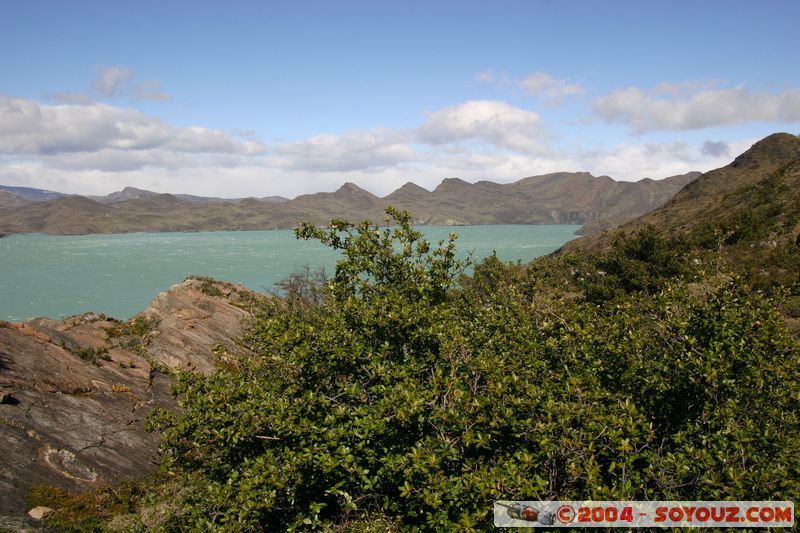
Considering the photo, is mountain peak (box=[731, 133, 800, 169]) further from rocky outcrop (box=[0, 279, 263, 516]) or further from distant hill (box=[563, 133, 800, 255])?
rocky outcrop (box=[0, 279, 263, 516])

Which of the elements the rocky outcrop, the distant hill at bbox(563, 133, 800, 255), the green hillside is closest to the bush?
the green hillside

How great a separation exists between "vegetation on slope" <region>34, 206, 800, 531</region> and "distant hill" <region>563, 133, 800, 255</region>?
1897 centimetres

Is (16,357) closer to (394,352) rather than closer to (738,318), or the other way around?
(394,352)

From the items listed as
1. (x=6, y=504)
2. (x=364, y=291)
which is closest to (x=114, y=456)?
(x=6, y=504)

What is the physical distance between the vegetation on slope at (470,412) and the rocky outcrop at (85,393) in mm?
3785

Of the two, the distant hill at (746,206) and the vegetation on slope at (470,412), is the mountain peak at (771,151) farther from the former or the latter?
the vegetation on slope at (470,412)

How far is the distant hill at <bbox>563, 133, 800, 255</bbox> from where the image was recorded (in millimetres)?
55031

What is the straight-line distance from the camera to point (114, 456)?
22.7 meters

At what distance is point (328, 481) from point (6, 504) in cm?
1276

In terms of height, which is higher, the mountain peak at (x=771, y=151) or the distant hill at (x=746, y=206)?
the mountain peak at (x=771, y=151)

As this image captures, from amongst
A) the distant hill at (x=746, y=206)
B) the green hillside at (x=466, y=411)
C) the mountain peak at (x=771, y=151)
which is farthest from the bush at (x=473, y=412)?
the mountain peak at (x=771, y=151)

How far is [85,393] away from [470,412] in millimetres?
25090

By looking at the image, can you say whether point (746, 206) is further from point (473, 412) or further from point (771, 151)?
point (473, 412)

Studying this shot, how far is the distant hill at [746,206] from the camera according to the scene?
5503 cm
